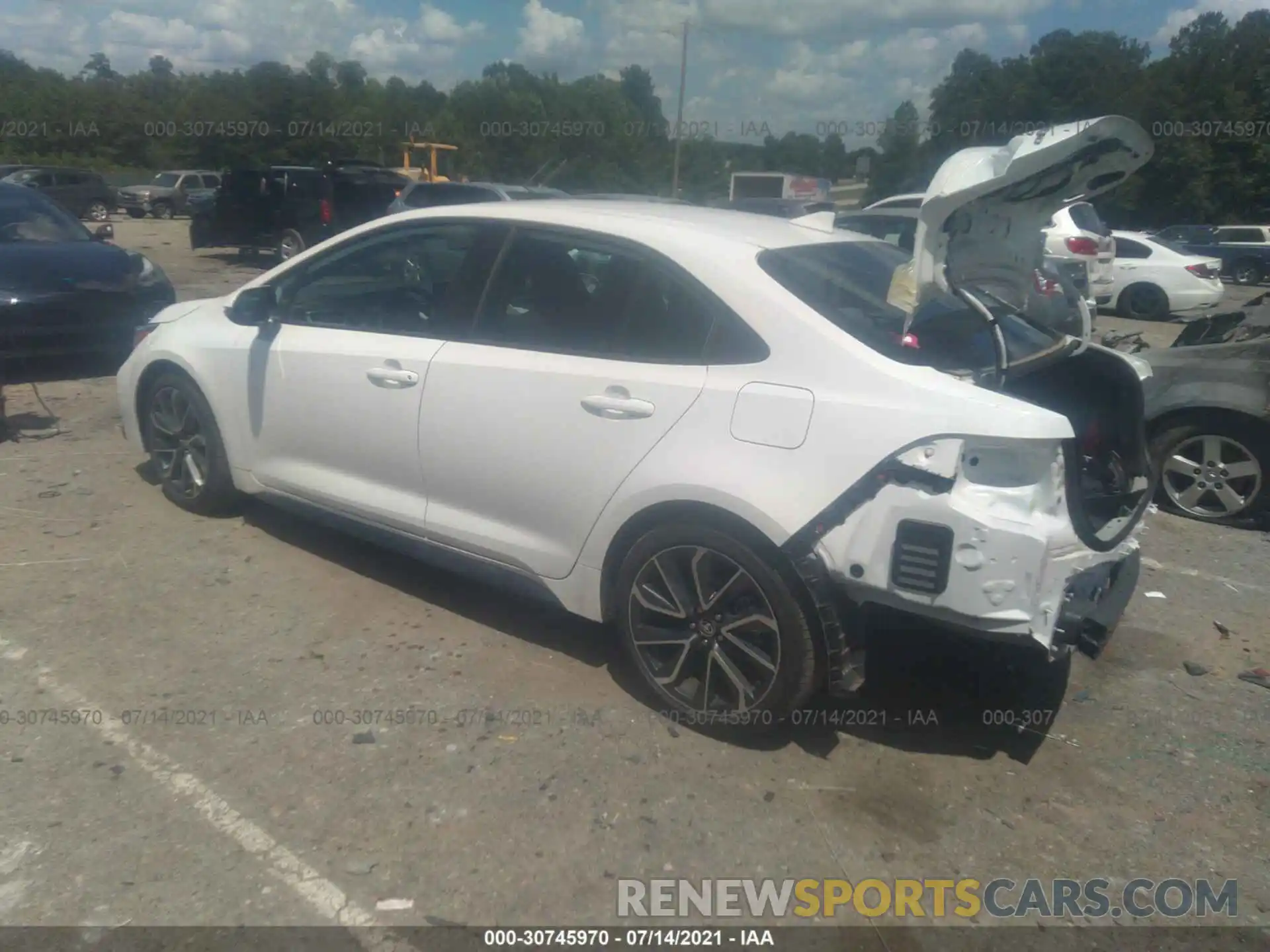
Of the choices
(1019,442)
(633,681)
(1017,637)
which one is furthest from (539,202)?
(1017,637)

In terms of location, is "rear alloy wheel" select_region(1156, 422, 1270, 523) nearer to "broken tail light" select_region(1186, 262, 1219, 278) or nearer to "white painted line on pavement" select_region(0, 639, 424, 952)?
"white painted line on pavement" select_region(0, 639, 424, 952)

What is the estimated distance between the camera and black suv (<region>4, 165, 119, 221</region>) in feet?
88.9

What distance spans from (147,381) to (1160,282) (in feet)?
50.6

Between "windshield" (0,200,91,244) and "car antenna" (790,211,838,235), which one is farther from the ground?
"car antenna" (790,211,838,235)

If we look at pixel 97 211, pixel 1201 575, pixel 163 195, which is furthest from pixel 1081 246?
pixel 163 195

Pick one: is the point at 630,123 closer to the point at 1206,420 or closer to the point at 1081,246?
the point at 1081,246

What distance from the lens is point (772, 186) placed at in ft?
129

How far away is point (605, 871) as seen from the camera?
278cm

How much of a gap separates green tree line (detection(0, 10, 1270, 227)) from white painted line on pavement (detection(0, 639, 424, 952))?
2625 cm

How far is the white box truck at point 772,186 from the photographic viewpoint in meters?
38.4

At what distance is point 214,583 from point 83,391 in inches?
170

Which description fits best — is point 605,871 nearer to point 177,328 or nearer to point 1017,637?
point 1017,637

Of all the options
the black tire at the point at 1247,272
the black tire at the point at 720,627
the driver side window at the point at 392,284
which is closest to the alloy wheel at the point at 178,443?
the driver side window at the point at 392,284

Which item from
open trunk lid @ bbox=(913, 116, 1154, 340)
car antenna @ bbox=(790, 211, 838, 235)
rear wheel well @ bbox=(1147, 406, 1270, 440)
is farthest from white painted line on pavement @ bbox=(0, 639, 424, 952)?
rear wheel well @ bbox=(1147, 406, 1270, 440)
